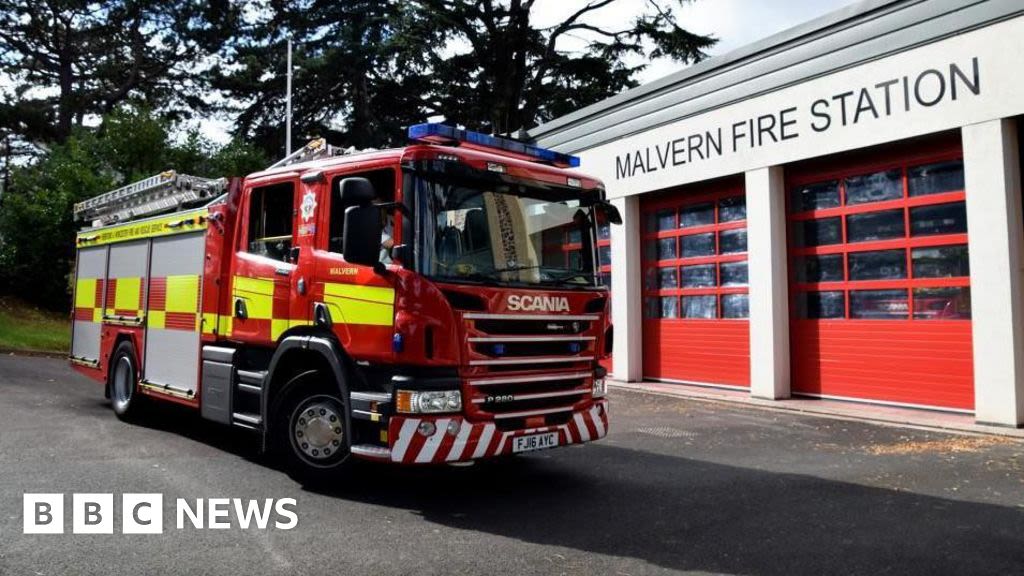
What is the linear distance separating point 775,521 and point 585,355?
6.28ft

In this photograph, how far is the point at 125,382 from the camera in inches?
354

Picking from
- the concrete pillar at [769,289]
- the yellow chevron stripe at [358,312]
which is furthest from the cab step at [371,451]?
the concrete pillar at [769,289]

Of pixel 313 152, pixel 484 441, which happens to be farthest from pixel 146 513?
pixel 313 152

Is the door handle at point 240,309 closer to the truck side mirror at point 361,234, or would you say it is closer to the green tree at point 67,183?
the truck side mirror at point 361,234

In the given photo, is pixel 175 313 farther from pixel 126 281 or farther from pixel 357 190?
pixel 357 190

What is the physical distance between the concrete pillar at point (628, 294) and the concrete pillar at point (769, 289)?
2.80 m

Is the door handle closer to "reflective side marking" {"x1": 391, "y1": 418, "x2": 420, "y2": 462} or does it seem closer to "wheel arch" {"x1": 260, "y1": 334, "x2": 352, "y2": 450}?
"wheel arch" {"x1": 260, "y1": 334, "x2": 352, "y2": 450}

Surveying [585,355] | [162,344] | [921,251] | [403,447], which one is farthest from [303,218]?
[921,251]

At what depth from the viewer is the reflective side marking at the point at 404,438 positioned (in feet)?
16.7

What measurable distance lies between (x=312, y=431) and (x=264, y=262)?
5.35ft

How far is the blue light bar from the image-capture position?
5.77m

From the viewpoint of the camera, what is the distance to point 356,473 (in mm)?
6441

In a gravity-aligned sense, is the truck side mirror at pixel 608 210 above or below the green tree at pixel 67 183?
below

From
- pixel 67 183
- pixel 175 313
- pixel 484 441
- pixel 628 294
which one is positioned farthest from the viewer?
pixel 67 183
